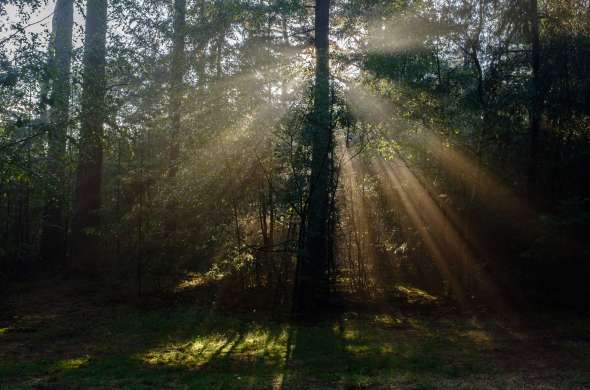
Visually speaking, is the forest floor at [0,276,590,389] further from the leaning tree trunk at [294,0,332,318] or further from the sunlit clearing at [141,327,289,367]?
the leaning tree trunk at [294,0,332,318]

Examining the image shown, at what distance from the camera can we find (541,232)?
1211cm

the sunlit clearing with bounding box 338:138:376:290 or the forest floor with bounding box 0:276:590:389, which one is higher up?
the sunlit clearing with bounding box 338:138:376:290

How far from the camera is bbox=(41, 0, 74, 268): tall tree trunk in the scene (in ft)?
36.1

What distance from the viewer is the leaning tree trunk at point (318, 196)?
11.2 m

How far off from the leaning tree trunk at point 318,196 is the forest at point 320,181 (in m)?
0.05

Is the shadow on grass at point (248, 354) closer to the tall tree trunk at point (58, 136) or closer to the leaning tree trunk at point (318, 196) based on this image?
the leaning tree trunk at point (318, 196)

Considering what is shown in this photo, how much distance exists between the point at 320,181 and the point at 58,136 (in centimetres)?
535

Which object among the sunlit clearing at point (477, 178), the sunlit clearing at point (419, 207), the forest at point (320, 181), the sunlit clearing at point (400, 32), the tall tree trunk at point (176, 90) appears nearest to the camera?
the forest at point (320, 181)

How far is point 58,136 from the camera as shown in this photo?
10984 mm

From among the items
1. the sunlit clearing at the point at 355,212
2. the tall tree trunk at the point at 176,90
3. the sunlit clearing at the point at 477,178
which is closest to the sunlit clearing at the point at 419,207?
the sunlit clearing at the point at 355,212

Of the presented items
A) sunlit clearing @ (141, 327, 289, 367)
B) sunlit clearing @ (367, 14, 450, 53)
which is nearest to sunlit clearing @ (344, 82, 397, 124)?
sunlit clearing @ (367, 14, 450, 53)

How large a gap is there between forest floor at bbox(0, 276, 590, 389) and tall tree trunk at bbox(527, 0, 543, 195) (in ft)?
11.1

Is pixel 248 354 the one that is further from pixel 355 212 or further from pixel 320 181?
pixel 355 212

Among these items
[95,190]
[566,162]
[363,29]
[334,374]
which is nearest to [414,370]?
[334,374]
